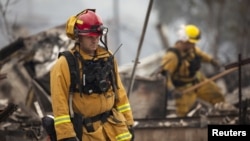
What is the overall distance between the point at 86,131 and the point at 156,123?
103 inches

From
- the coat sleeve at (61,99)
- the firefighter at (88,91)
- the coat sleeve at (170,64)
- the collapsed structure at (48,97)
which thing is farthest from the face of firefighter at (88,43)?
the coat sleeve at (170,64)

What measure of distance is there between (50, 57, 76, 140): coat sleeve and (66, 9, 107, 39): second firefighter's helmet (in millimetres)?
308

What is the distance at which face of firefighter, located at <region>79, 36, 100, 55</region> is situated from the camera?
5.11 m

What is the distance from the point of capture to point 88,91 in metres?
5.05

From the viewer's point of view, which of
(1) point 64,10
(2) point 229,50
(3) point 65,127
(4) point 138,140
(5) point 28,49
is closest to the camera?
(3) point 65,127

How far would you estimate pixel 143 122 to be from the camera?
7.57 meters

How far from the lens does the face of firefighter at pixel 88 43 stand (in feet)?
16.8

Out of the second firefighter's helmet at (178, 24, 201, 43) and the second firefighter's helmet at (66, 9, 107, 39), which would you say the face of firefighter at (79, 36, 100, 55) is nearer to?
the second firefighter's helmet at (66, 9, 107, 39)

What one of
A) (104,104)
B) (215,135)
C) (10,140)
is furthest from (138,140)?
(104,104)

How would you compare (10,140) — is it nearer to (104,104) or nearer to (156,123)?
(104,104)

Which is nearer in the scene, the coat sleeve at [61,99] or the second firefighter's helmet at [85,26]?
the coat sleeve at [61,99]

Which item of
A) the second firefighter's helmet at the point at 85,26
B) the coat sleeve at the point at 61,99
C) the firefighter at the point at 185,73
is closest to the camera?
the coat sleeve at the point at 61,99

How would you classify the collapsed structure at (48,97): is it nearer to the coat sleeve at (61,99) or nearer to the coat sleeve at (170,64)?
the coat sleeve at (170,64)

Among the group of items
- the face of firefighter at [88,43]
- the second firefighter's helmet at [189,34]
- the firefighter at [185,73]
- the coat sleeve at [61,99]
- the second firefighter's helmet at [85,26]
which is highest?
the second firefighter's helmet at [85,26]
